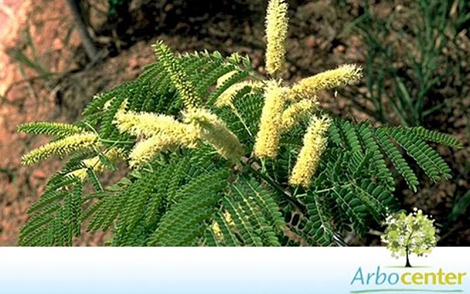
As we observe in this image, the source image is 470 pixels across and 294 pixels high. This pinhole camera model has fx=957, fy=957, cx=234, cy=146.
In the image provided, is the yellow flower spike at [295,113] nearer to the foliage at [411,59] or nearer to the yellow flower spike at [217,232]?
the yellow flower spike at [217,232]

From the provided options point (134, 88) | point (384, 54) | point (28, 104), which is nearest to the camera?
point (134, 88)

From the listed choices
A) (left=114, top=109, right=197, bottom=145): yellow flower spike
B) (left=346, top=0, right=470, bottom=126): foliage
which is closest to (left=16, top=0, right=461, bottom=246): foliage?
(left=114, top=109, right=197, bottom=145): yellow flower spike

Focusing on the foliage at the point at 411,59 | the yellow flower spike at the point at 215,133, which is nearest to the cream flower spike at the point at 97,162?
the yellow flower spike at the point at 215,133

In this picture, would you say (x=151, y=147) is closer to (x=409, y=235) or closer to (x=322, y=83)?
(x=322, y=83)

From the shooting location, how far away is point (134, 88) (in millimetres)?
1643

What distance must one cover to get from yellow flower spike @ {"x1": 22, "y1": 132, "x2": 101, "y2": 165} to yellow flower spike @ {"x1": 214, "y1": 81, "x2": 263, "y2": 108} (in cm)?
21

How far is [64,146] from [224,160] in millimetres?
280

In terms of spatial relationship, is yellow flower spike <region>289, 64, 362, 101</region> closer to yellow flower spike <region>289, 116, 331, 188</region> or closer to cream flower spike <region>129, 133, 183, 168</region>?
yellow flower spike <region>289, 116, 331, 188</region>

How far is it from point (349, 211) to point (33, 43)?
10.5 ft

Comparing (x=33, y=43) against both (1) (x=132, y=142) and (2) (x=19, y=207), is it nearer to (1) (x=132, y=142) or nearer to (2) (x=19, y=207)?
(2) (x=19, y=207)

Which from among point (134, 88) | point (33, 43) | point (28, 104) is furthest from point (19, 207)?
point (134, 88)

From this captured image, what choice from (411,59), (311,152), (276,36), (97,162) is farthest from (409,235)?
(411,59)

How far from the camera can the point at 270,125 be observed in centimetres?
138

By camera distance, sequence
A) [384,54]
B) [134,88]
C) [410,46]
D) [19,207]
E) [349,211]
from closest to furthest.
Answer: [349,211] < [134,88] < [384,54] < [410,46] < [19,207]
